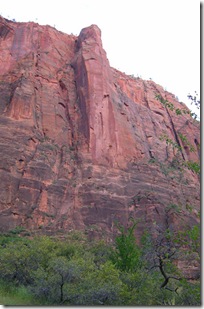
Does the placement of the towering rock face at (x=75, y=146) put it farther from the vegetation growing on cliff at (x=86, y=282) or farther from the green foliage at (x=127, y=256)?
the vegetation growing on cliff at (x=86, y=282)

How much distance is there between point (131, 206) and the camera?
3834cm

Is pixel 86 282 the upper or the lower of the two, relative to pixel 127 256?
lower

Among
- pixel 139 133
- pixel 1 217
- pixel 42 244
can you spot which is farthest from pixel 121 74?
pixel 42 244

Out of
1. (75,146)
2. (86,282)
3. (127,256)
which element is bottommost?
(86,282)

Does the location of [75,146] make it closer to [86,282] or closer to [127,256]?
[127,256]

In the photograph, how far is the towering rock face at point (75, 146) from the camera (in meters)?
35.0

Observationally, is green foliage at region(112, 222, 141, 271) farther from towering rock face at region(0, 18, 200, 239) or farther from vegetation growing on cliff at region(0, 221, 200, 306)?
towering rock face at region(0, 18, 200, 239)

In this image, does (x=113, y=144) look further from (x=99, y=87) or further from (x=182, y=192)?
(x=182, y=192)

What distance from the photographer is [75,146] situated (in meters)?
43.2

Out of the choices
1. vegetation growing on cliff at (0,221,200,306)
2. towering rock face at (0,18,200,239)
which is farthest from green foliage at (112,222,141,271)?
towering rock face at (0,18,200,239)

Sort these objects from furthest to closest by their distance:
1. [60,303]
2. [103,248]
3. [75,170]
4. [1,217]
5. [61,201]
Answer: [75,170] → [61,201] → [1,217] → [103,248] → [60,303]

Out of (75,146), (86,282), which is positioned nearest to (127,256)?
(86,282)

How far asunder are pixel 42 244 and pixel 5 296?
212 inches

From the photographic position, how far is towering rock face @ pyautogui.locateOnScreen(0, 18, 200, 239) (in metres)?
35.0
